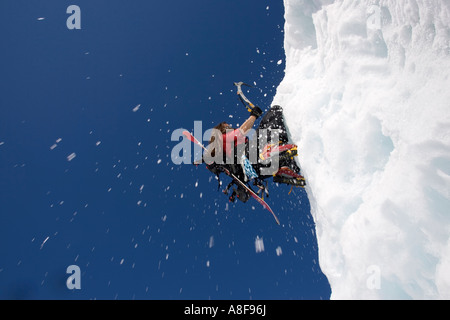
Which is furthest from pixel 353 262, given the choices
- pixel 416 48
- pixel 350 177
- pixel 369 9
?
pixel 369 9

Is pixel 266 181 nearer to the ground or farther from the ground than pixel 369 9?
nearer to the ground

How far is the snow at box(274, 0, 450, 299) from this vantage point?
265 cm

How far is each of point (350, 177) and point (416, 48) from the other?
2081mm

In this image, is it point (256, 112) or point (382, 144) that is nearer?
point (382, 144)

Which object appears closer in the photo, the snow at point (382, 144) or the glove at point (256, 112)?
the snow at point (382, 144)

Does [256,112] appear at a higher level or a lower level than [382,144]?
higher

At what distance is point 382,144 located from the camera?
3711 millimetres

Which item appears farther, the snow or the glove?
the glove

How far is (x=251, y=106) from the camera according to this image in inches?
238

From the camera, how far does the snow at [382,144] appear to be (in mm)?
2648
